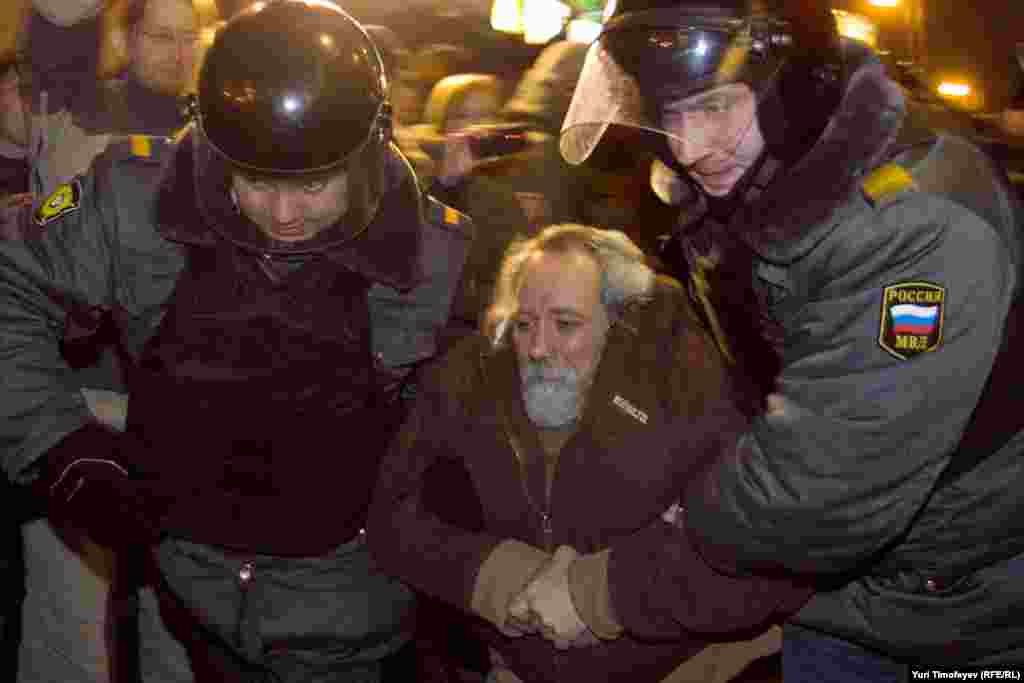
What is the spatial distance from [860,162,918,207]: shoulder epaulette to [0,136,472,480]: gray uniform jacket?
3.57 ft

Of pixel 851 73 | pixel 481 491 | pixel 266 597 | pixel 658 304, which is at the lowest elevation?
pixel 266 597

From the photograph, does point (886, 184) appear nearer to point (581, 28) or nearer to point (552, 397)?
point (552, 397)

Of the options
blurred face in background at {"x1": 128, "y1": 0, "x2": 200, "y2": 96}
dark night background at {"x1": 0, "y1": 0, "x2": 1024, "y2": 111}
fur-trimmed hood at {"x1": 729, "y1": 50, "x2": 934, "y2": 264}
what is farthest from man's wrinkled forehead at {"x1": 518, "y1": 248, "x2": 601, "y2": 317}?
dark night background at {"x1": 0, "y1": 0, "x2": 1024, "y2": 111}

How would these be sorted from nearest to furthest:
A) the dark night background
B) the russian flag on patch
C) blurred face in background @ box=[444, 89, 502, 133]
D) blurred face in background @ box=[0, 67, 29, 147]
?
the russian flag on patch < blurred face in background @ box=[0, 67, 29, 147] < blurred face in background @ box=[444, 89, 502, 133] < the dark night background

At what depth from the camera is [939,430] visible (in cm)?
184

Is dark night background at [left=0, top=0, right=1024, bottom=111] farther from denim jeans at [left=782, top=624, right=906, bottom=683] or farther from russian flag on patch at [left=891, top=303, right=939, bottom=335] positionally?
russian flag on patch at [left=891, top=303, right=939, bottom=335]

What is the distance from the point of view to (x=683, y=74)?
2096 millimetres

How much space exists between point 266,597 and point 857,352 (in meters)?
1.57

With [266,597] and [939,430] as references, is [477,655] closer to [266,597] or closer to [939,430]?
[266,597]

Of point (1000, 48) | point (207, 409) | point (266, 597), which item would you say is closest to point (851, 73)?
point (207, 409)

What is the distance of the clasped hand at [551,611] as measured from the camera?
8.12ft

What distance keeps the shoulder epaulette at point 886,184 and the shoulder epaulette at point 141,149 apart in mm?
1570

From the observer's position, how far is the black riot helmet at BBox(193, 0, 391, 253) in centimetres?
231

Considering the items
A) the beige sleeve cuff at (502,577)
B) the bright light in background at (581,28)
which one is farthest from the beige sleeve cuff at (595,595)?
the bright light in background at (581,28)
